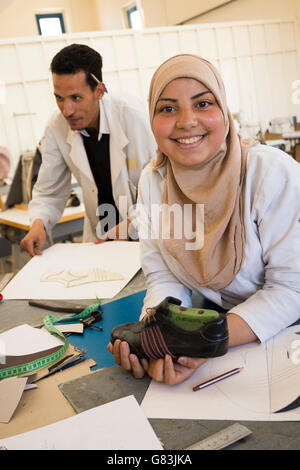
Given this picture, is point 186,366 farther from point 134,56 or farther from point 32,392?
point 134,56

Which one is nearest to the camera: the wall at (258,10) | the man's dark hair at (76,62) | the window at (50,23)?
the man's dark hair at (76,62)

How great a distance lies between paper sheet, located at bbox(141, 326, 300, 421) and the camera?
78cm

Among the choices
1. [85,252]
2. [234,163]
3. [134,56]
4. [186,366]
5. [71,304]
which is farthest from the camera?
[134,56]

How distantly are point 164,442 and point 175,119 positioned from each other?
0.75 meters

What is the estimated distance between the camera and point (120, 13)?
32.6 ft

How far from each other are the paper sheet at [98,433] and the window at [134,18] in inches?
400

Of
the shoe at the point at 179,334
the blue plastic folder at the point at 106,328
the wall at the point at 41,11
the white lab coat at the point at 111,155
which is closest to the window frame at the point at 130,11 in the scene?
the wall at the point at 41,11

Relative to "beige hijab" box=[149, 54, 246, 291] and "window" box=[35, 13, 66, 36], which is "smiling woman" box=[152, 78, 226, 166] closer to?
"beige hijab" box=[149, 54, 246, 291]

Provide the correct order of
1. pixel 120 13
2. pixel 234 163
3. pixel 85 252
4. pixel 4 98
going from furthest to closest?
pixel 120 13 < pixel 4 98 < pixel 85 252 < pixel 234 163

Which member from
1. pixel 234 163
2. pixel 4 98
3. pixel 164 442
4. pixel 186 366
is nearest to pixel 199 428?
pixel 164 442

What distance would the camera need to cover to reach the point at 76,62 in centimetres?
183

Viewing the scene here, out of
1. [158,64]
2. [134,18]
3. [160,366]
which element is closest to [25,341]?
[160,366]

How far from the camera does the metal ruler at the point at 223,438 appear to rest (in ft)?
2.25

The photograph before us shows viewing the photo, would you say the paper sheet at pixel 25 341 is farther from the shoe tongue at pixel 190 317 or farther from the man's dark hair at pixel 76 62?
the man's dark hair at pixel 76 62
